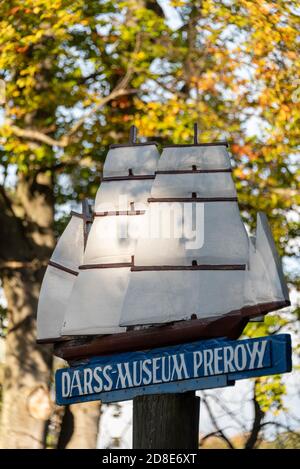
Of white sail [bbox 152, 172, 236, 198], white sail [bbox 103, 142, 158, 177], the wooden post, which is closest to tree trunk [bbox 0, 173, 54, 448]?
white sail [bbox 103, 142, 158, 177]

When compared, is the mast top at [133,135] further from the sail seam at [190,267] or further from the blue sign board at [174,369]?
the blue sign board at [174,369]

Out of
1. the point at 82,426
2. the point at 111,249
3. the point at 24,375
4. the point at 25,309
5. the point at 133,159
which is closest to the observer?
the point at 111,249

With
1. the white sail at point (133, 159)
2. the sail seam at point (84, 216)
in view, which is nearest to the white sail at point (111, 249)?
the white sail at point (133, 159)

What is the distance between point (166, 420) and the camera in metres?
7.76

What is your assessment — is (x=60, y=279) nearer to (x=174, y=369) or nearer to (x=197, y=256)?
(x=197, y=256)

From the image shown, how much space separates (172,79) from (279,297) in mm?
10406

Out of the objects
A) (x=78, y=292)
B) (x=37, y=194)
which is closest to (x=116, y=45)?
(x=37, y=194)

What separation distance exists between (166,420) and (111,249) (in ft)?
5.46

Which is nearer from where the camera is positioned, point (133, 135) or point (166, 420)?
point (166, 420)

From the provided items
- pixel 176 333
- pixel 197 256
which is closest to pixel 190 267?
pixel 197 256

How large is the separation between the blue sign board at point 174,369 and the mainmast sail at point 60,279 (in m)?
0.81

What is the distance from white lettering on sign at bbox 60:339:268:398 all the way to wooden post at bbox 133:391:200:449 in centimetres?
25

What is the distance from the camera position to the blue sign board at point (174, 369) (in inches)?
279

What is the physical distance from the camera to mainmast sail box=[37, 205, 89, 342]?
28.8 feet
